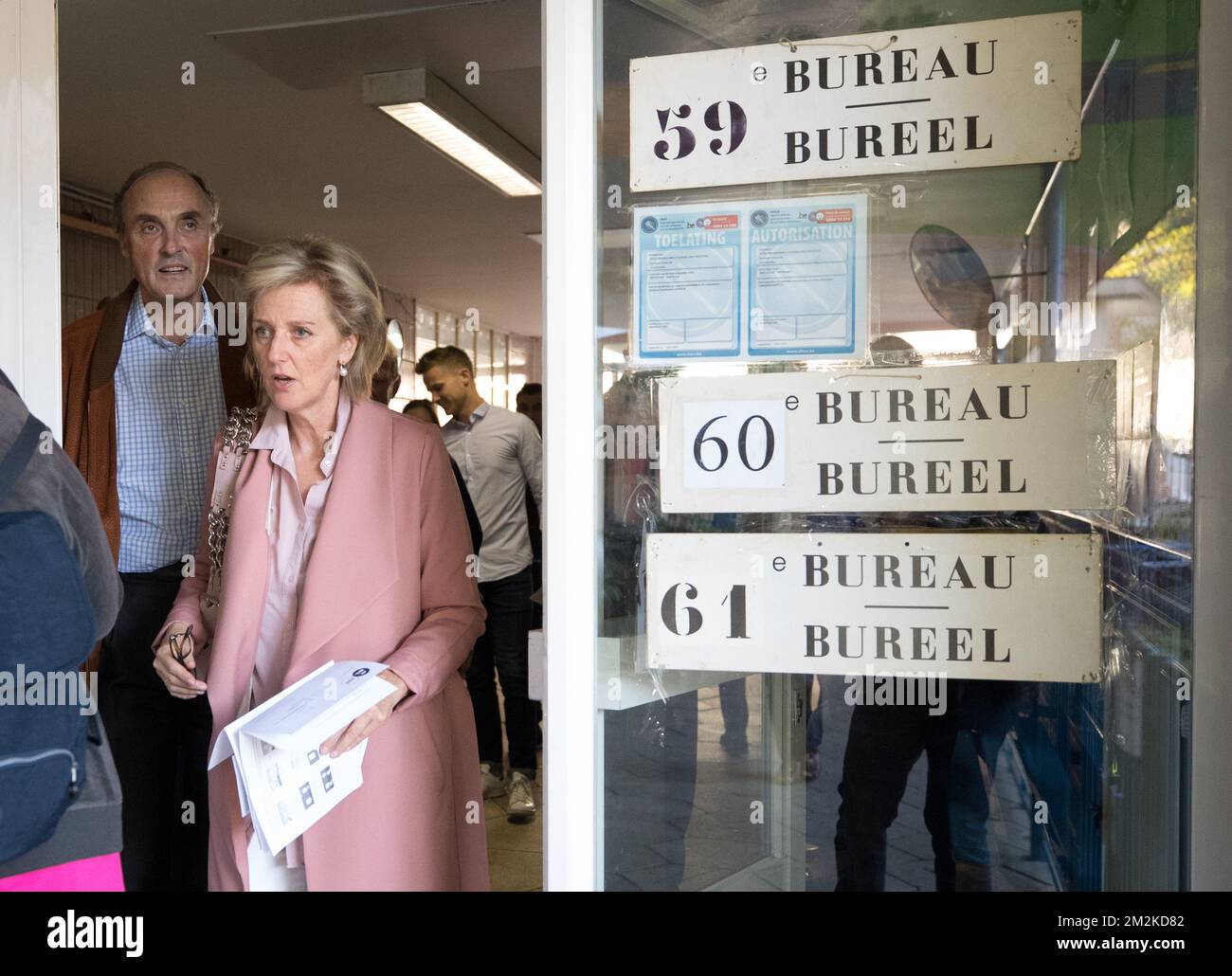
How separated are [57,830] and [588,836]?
74 centimetres

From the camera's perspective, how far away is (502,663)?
4.53 meters

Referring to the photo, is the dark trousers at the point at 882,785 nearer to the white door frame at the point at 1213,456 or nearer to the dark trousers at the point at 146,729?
the white door frame at the point at 1213,456

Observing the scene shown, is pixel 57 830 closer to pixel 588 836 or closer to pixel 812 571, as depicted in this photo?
pixel 588 836

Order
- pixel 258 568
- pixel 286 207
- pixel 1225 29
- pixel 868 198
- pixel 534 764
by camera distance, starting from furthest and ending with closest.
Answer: pixel 286 207 < pixel 534 764 < pixel 258 568 < pixel 868 198 < pixel 1225 29

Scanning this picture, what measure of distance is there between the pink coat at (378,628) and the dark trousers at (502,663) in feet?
7.70

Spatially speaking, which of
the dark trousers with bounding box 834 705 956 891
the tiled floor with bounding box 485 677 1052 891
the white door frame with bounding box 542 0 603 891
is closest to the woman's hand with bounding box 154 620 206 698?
the white door frame with bounding box 542 0 603 891

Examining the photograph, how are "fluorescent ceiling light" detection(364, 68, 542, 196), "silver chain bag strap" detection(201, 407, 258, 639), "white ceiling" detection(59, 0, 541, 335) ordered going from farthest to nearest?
"fluorescent ceiling light" detection(364, 68, 542, 196) → "white ceiling" detection(59, 0, 541, 335) → "silver chain bag strap" detection(201, 407, 258, 639)

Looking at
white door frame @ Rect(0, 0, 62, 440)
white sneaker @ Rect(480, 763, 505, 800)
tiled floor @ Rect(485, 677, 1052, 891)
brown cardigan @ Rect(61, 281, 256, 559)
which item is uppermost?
white door frame @ Rect(0, 0, 62, 440)

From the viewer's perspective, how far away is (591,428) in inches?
63.0

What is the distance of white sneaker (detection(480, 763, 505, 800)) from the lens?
4477 millimetres

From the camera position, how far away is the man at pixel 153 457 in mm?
2334

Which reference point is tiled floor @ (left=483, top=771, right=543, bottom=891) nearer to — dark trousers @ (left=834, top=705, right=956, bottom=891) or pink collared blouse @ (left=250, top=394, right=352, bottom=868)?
pink collared blouse @ (left=250, top=394, right=352, bottom=868)

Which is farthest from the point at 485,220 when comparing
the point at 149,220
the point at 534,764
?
the point at 149,220

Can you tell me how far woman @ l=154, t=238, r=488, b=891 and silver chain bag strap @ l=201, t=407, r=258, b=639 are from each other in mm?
40
